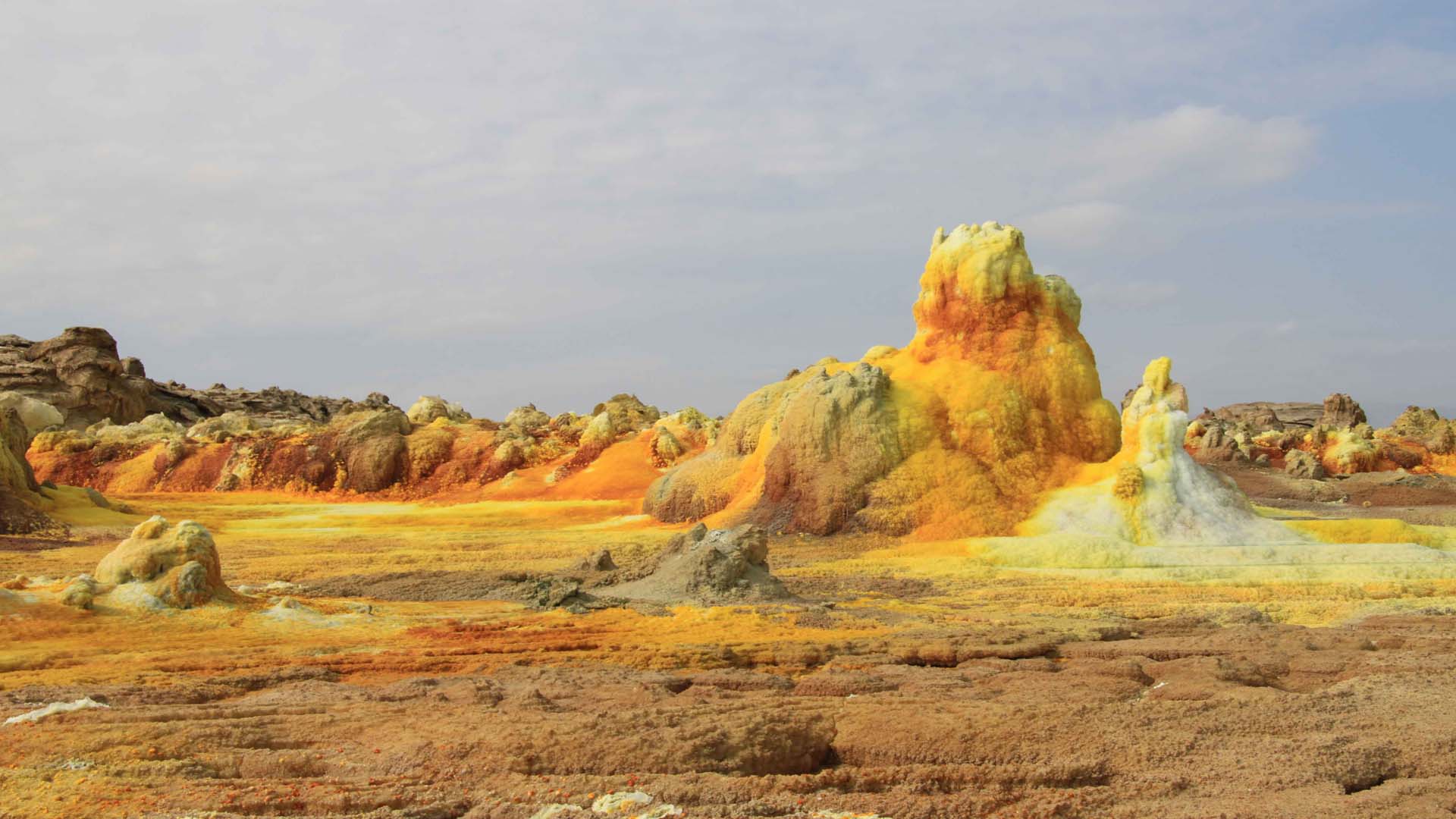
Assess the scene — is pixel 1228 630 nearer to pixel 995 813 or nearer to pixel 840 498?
pixel 995 813

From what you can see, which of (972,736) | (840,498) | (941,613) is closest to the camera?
(972,736)

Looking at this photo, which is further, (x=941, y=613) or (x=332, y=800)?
(x=941, y=613)

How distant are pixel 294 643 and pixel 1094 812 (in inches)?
331

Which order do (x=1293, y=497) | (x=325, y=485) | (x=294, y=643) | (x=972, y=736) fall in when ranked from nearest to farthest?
(x=972, y=736)
(x=294, y=643)
(x=1293, y=497)
(x=325, y=485)

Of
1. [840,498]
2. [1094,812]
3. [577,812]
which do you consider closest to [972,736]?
[1094,812]

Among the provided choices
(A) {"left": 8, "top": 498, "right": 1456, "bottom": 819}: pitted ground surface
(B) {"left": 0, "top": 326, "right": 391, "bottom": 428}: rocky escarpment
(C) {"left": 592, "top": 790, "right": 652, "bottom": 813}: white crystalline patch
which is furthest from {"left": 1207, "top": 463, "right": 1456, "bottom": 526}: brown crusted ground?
(B) {"left": 0, "top": 326, "right": 391, "bottom": 428}: rocky escarpment

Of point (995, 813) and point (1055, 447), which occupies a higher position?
point (1055, 447)

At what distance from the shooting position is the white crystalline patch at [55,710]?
7207 millimetres

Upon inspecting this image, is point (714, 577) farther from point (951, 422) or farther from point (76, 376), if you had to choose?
point (76, 376)

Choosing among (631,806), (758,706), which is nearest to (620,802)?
(631,806)

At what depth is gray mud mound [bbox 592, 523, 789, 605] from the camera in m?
14.4

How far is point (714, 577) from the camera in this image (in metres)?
14.5

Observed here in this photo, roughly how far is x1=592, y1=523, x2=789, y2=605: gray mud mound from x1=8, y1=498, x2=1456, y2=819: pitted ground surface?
0.71 m

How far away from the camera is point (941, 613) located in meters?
13.7
